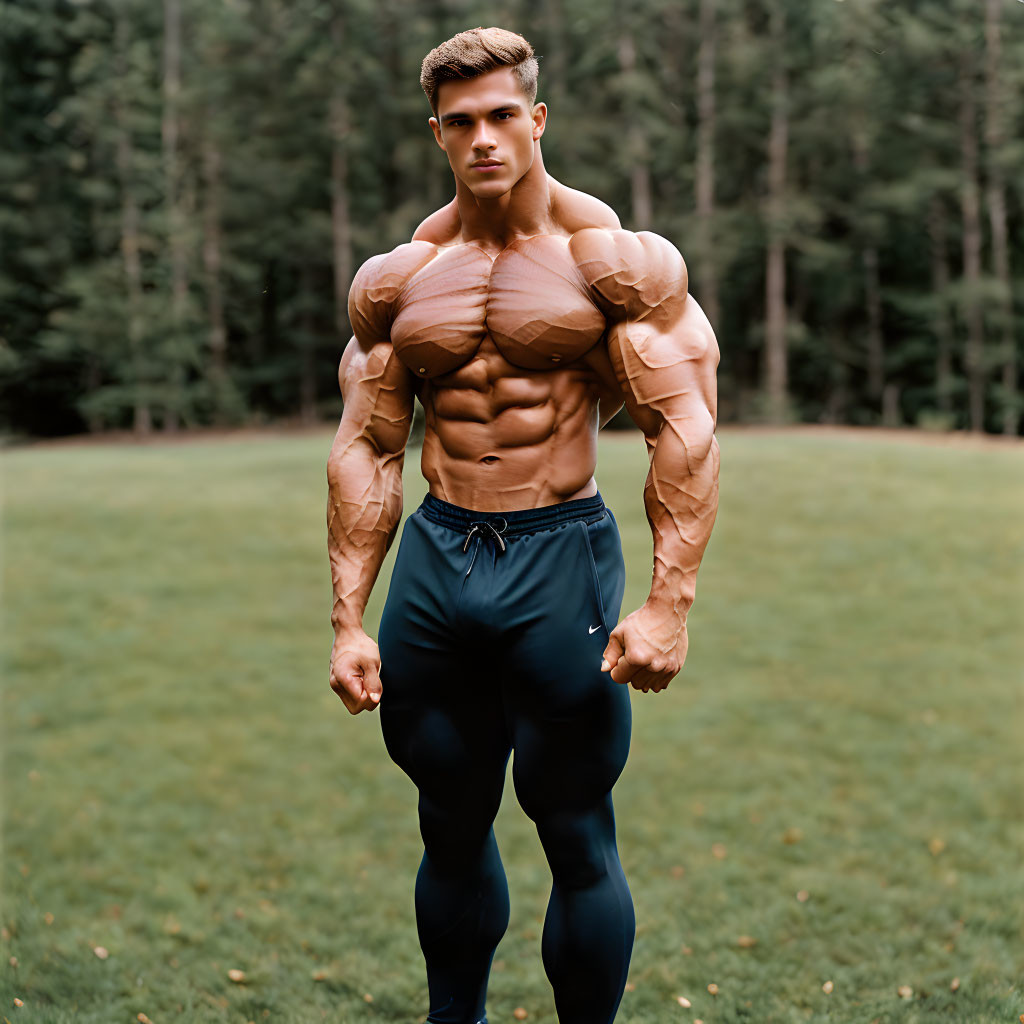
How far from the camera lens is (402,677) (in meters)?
3.24

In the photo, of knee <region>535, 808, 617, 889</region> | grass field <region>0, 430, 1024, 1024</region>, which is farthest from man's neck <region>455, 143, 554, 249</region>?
grass field <region>0, 430, 1024, 1024</region>

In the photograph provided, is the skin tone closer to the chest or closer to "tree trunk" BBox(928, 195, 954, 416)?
the chest

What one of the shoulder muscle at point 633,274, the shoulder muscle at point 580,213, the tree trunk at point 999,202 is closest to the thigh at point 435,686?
the shoulder muscle at point 633,274

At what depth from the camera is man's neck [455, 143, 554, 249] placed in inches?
121

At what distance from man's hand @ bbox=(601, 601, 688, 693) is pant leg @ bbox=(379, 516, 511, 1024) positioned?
47cm

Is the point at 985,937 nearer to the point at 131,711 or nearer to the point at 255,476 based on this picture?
the point at 131,711

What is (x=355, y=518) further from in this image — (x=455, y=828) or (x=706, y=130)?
(x=706, y=130)

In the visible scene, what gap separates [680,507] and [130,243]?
71.0ft

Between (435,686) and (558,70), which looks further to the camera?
(558,70)

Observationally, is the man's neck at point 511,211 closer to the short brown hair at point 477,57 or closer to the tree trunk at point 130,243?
the short brown hair at point 477,57

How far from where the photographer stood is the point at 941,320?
23.5m

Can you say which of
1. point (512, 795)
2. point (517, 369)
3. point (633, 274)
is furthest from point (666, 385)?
point (512, 795)

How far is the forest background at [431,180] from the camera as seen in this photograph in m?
22.3

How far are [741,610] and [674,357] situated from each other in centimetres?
657
